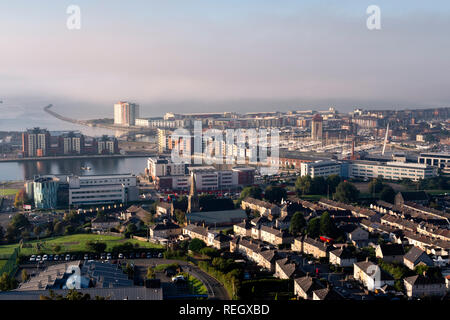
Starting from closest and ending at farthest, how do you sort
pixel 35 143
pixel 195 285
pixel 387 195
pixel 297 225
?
pixel 195 285, pixel 297 225, pixel 387 195, pixel 35 143

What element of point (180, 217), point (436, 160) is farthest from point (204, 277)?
point (436, 160)

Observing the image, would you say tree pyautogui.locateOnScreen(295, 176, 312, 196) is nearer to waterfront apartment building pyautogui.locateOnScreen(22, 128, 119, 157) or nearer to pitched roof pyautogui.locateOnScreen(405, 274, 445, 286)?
pitched roof pyautogui.locateOnScreen(405, 274, 445, 286)

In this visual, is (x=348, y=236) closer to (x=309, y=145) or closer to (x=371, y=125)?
(x=309, y=145)

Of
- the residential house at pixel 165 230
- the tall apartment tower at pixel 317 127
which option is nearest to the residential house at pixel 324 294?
the residential house at pixel 165 230

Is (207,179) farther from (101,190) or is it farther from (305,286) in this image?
(305,286)

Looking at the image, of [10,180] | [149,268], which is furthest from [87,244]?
[10,180]
